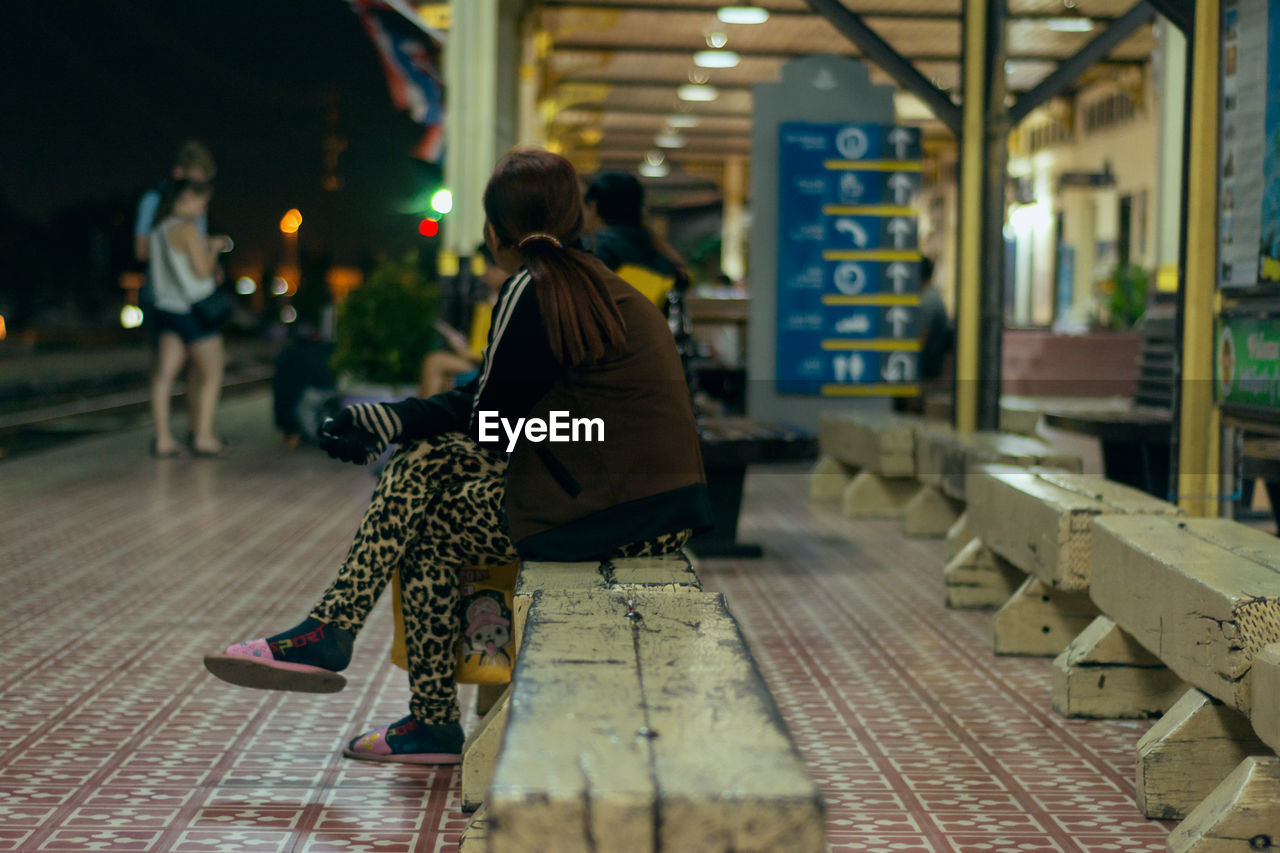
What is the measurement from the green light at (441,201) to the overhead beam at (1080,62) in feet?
15.8

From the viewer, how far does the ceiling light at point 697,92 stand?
23.7m

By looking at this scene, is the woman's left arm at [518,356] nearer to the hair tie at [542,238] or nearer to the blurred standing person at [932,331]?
the hair tie at [542,238]

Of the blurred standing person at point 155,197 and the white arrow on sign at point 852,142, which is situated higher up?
the white arrow on sign at point 852,142

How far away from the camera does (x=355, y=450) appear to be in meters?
3.29

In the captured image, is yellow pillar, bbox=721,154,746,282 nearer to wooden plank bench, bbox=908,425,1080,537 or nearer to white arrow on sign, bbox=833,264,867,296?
white arrow on sign, bbox=833,264,867,296

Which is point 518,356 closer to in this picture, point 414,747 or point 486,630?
point 486,630

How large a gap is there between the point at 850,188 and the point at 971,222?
2.14 metres

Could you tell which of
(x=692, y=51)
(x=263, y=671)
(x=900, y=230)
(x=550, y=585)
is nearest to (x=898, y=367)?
(x=900, y=230)

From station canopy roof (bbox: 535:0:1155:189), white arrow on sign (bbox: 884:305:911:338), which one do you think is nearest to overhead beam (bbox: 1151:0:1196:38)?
white arrow on sign (bbox: 884:305:911:338)

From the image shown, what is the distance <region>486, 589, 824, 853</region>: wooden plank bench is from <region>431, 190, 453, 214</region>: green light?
9.41 metres

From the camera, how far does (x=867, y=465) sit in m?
7.90

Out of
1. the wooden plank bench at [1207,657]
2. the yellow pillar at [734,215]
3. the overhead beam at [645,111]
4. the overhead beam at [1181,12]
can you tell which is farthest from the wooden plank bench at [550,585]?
the yellow pillar at [734,215]

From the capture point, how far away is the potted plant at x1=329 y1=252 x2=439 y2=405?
10.0 m

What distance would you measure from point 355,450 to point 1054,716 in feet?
6.66
